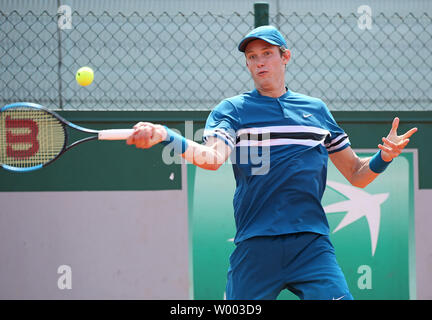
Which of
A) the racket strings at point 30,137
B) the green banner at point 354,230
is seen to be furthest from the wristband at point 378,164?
the racket strings at point 30,137

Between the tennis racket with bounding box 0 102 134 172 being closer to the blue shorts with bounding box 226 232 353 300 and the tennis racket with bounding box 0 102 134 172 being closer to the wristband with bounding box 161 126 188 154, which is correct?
the wristband with bounding box 161 126 188 154

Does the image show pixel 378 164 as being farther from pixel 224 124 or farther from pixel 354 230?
pixel 354 230

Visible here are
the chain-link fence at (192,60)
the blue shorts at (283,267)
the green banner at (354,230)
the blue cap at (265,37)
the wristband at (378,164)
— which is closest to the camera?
the blue shorts at (283,267)

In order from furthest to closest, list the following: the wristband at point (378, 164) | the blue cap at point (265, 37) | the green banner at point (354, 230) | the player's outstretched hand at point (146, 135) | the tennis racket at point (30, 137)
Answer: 1. the green banner at point (354, 230)
2. the tennis racket at point (30, 137)
3. the wristband at point (378, 164)
4. the blue cap at point (265, 37)
5. the player's outstretched hand at point (146, 135)

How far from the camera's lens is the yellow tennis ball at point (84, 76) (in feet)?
13.9

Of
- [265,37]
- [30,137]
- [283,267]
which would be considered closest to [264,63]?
[265,37]

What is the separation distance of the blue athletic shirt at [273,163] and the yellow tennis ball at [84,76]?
1642mm

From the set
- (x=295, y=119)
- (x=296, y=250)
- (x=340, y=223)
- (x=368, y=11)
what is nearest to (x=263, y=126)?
(x=295, y=119)

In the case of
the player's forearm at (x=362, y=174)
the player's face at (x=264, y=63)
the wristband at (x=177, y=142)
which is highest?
the player's face at (x=264, y=63)

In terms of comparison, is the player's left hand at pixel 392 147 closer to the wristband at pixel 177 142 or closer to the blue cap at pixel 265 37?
the blue cap at pixel 265 37

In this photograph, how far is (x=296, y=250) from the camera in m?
2.78

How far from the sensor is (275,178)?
2.84 m

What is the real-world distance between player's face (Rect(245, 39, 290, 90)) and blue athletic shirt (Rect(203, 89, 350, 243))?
0.09m
